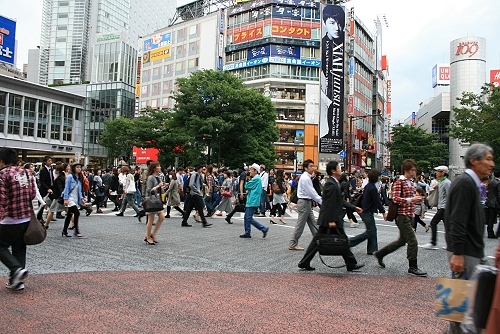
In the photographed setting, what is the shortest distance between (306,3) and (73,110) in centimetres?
3760

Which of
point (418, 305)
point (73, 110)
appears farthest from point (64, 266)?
point (73, 110)

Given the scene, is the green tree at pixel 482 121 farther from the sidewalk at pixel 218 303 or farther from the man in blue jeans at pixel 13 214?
the man in blue jeans at pixel 13 214

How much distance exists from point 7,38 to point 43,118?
25410 millimetres

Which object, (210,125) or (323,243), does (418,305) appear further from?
(210,125)

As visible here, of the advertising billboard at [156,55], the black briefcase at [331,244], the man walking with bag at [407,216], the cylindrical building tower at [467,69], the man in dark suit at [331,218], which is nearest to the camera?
the black briefcase at [331,244]

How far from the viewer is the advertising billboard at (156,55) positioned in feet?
223

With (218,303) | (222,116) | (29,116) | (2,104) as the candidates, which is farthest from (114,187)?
(29,116)

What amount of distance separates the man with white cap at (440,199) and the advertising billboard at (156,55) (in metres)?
62.3

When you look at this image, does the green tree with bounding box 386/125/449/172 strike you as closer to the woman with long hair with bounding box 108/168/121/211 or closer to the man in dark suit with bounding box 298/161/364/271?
the woman with long hair with bounding box 108/168/121/211

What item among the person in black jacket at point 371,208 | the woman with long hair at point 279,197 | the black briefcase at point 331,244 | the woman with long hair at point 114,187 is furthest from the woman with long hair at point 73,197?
the woman with long hair at point 114,187

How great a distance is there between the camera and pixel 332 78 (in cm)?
5603

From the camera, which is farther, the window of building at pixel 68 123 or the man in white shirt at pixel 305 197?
the window of building at pixel 68 123

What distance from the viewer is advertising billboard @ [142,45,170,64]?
2675 inches

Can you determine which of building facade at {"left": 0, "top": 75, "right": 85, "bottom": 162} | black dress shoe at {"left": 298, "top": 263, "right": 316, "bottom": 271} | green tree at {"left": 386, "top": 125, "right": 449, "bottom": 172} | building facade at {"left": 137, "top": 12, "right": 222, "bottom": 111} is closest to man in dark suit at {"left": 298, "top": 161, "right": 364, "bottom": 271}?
black dress shoe at {"left": 298, "top": 263, "right": 316, "bottom": 271}
